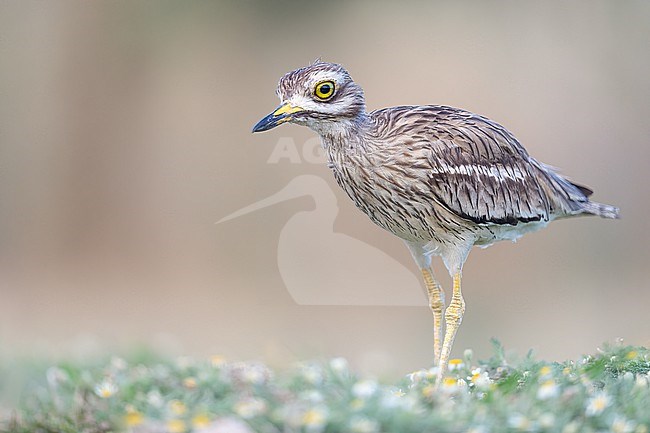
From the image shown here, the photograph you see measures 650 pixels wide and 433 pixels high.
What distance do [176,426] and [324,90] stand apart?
1957mm

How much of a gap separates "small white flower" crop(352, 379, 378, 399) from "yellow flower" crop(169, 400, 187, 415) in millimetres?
517

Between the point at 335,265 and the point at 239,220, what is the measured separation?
1542 millimetres

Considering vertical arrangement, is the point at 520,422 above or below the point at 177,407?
below

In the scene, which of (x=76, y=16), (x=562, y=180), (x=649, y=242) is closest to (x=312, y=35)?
(x=76, y=16)

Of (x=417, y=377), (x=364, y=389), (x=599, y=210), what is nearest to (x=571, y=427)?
(x=364, y=389)

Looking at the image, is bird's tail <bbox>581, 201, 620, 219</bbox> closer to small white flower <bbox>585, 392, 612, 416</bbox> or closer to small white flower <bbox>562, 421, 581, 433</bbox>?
small white flower <bbox>585, 392, 612, 416</bbox>

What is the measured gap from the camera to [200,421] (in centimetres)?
265

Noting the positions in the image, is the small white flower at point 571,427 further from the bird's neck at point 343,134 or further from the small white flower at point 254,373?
the bird's neck at point 343,134

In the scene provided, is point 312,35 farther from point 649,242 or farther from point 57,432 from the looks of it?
point 57,432

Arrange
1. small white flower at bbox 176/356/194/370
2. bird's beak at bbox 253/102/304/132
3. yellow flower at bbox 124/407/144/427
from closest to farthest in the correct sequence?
yellow flower at bbox 124/407/144/427 → small white flower at bbox 176/356/194/370 → bird's beak at bbox 253/102/304/132

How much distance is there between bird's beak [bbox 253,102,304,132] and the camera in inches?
158

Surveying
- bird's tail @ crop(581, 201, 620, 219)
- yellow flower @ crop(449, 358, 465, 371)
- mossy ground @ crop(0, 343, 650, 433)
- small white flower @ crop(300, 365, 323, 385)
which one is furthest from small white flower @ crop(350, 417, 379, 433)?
bird's tail @ crop(581, 201, 620, 219)

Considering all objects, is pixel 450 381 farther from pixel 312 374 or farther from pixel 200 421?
pixel 200 421

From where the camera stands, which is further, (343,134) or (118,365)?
(343,134)
